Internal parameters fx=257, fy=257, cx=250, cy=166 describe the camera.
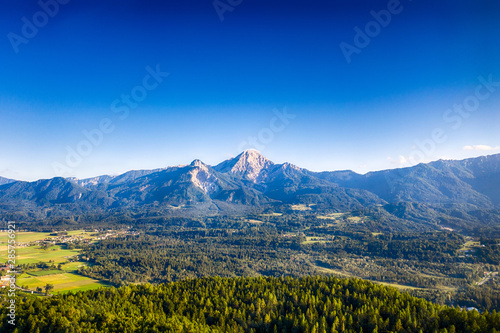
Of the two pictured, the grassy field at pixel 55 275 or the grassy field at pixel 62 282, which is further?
the grassy field at pixel 55 275

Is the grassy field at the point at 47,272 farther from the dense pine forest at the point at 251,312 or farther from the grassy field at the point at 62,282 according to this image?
the dense pine forest at the point at 251,312

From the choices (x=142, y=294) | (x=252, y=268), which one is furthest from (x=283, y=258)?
(x=142, y=294)

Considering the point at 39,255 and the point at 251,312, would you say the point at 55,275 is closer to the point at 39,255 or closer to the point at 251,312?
the point at 39,255

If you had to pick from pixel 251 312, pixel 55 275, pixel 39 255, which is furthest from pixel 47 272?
pixel 251 312

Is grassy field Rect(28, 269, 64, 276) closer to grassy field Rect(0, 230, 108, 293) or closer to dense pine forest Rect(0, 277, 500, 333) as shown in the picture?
grassy field Rect(0, 230, 108, 293)

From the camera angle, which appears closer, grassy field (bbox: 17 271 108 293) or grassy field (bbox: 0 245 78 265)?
grassy field (bbox: 17 271 108 293)

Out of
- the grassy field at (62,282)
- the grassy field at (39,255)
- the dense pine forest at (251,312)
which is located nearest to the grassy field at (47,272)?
the grassy field at (62,282)

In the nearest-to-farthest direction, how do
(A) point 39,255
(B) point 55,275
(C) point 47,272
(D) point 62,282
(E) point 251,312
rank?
(E) point 251,312
(D) point 62,282
(B) point 55,275
(C) point 47,272
(A) point 39,255

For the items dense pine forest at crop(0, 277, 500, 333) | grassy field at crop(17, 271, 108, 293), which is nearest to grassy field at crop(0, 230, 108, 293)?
grassy field at crop(17, 271, 108, 293)
